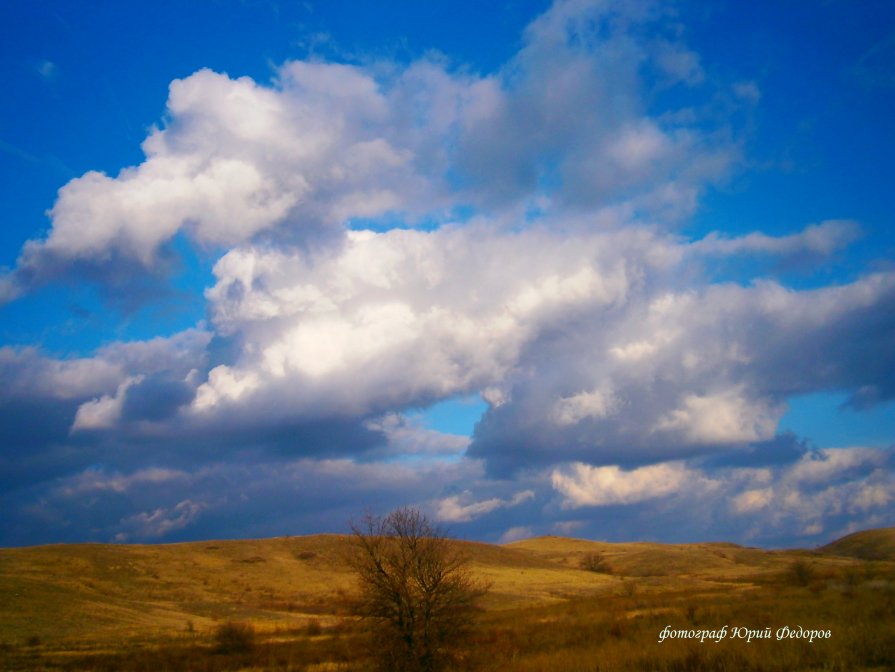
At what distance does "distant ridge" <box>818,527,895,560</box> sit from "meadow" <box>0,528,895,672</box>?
8598 centimetres

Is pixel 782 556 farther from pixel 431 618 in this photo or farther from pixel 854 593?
pixel 431 618

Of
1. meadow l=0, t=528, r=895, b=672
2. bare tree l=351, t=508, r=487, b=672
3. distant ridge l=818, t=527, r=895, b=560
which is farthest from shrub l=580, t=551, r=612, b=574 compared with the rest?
bare tree l=351, t=508, r=487, b=672

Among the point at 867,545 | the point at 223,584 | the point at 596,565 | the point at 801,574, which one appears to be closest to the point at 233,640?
the point at 223,584

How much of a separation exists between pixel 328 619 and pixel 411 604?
37308 mm

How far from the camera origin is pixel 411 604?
22719mm

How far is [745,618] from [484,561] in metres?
86.2

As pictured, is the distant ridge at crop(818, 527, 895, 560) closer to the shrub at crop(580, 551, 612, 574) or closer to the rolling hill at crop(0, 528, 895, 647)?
the rolling hill at crop(0, 528, 895, 647)

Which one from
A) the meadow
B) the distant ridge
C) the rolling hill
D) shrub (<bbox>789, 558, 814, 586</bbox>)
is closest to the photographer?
the meadow

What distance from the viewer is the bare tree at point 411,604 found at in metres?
22.6

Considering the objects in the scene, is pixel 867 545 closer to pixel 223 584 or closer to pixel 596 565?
pixel 596 565

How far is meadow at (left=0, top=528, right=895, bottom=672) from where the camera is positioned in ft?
71.2

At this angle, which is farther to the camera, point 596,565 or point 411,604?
point 596,565

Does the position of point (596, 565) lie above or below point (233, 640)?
below

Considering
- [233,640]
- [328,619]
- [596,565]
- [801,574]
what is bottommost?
[596,565]
